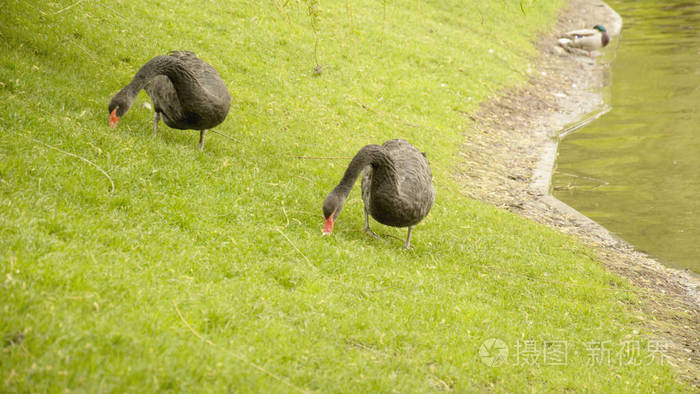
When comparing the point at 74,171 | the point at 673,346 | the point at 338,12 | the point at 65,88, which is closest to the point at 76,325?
the point at 74,171

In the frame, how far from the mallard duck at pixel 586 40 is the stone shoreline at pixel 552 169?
23.0 inches

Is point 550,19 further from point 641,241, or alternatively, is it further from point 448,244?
point 448,244

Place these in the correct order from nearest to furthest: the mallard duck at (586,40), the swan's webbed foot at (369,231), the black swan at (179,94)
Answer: the black swan at (179,94)
the swan's webbed foot at (369,231)
the mallard duck at (586,40)

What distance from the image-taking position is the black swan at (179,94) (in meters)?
9.48

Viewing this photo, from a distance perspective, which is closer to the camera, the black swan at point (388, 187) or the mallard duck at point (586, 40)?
the black swan at point (388, 187)

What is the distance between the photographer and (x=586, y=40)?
30.5 meters

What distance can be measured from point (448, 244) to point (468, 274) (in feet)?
3.91

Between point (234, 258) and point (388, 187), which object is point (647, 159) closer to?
point (388, 187)

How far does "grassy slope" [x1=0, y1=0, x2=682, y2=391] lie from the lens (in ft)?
17.3

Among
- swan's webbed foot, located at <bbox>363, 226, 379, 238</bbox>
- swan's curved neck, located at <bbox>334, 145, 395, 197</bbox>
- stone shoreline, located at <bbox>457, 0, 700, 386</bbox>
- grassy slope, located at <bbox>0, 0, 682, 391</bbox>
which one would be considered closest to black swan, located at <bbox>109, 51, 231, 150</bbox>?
grassy slope, located at <bbox>0, 0, 682, 391</bbox>

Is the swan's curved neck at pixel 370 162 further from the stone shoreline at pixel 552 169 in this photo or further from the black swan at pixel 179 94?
the stone shoreline at pixel 552 169

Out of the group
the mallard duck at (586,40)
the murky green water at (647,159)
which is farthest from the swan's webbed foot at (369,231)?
the mallard duck at (586,40)

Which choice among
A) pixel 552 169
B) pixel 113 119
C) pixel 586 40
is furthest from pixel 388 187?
pixel 586 40

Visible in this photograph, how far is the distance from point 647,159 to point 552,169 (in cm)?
279
